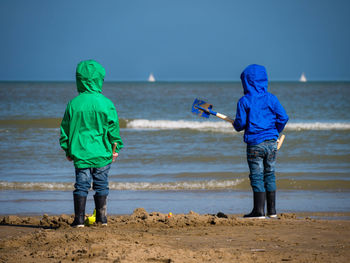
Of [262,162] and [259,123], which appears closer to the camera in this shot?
[259,123]

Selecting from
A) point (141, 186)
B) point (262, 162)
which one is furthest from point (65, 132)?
point (141, 186)

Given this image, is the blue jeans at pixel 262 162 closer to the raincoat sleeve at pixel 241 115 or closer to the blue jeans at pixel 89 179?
the raincoat sleeve at pixel 241 115

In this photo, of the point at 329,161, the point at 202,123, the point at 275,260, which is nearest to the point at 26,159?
the point at 329,161

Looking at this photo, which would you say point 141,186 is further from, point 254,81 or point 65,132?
point 65,132

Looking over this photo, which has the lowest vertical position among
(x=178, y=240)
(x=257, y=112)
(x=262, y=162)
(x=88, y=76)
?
(x=178, y=240)

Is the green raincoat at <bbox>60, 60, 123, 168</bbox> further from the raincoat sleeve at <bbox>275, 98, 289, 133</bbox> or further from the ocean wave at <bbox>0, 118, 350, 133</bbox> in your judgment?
the ocean wave at <bbox>0, 118, 350, 133</bbox>

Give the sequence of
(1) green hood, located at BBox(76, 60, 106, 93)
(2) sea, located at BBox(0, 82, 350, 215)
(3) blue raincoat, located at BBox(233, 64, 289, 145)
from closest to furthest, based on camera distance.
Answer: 1. (1) green hood, located at BBox(76, 60, 106, 93)
2. (3) blue raincoat, located at BBox(233, 64, 289, 145)
3. (2) sea, located at BBox(0, 82, 350, 215)

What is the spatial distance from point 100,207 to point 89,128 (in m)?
0.81

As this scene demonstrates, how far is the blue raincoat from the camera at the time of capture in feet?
17.5

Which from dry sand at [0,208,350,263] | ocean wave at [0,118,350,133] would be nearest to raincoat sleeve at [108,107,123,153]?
dry sand at [0,208,350,263]

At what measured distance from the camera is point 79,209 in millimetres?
4957

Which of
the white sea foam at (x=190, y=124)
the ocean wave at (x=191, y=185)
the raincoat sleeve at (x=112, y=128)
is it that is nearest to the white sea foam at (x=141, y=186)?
the ocean wave at (x=191, y=185)

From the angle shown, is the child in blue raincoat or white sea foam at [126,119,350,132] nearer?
the child in blue raincoat

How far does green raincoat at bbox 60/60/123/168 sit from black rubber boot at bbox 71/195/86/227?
336mm
